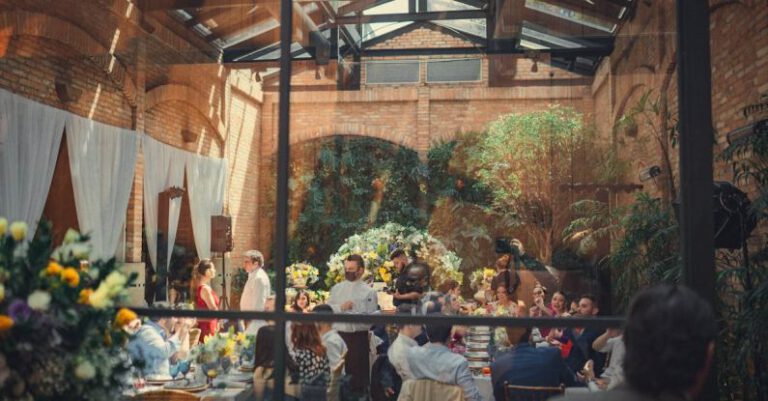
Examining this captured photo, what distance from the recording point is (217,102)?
10211mm

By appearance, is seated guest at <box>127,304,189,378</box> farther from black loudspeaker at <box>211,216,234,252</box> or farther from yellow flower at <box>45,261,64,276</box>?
black loudspeaker at <box>211,216,234,252</box>

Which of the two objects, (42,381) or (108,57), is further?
(108,57)

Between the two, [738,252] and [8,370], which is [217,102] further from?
[8,370]

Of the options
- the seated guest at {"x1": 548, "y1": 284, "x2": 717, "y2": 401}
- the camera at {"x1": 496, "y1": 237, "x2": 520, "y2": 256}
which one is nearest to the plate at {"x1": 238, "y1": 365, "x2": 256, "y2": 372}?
the seated guest at {"x1": 548, "y1": 284, "x2": 717, "y2": 401}

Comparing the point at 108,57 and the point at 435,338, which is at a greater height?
the point at 108,57

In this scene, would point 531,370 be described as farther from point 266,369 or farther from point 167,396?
point 167,396

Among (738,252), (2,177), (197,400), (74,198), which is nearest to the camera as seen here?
(197,400)

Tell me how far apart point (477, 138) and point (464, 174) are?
644 millimetres

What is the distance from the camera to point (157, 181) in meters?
8.41

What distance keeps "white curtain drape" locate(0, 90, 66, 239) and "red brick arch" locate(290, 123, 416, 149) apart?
5925mm

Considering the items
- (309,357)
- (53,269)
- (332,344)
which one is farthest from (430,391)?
(53,269)

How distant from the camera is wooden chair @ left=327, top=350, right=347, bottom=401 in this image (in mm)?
4161

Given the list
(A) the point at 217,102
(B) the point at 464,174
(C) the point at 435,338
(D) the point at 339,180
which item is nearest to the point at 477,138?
(B) the point at 464,174

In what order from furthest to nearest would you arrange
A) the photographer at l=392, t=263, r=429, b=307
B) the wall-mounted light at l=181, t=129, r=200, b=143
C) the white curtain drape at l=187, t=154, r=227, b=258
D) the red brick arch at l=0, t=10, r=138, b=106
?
the white curtain drape at l=187, t=154, r=227, b=258, the wall-mounted light at l=181, t=129, r=200, b=143, the photographer at l=392, t=263, r=429, b=307, the red brick arch at l=0, t=10, r=138, b=106
